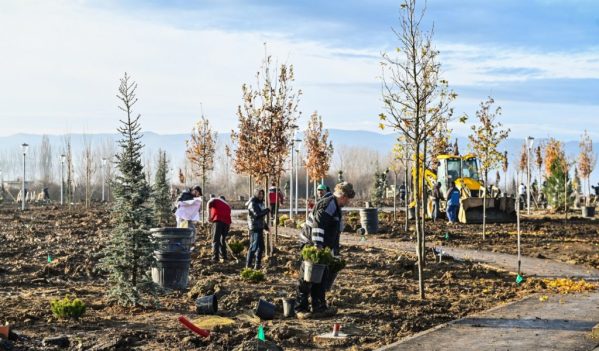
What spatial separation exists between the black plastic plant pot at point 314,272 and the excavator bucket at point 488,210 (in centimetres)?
2230

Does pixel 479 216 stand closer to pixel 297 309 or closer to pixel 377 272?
pixel 377 272

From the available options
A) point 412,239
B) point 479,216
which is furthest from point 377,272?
point 479,216

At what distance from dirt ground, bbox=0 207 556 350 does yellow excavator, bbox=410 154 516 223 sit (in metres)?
12.2

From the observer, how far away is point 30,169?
145 meters

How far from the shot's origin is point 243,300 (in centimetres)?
1275

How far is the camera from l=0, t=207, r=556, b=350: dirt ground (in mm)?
9914

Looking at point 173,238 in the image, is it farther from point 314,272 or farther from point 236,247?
point 236,247

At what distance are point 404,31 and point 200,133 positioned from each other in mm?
23476

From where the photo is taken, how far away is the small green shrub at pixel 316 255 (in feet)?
37.6

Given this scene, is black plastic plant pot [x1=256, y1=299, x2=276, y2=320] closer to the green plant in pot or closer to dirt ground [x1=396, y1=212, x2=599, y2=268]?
the green plant in pot

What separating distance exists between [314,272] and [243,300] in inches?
68.6

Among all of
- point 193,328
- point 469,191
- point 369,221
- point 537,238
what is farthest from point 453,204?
point 193,328

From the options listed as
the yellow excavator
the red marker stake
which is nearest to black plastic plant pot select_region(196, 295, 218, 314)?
the red marker stake

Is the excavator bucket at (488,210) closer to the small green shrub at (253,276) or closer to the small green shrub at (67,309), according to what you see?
the small green shrub at (253,276)
